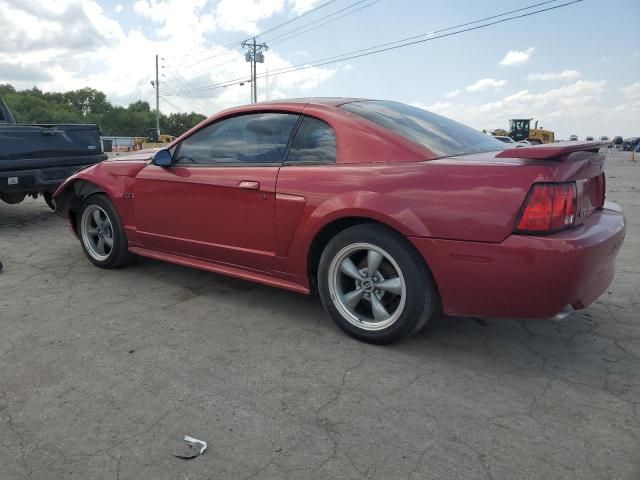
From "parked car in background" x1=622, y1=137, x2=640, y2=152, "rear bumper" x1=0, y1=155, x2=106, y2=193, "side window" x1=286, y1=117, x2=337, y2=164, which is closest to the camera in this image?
"side window" x1=286, y1=117, x2=337, y2=164

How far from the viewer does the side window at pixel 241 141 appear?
3.32 meters

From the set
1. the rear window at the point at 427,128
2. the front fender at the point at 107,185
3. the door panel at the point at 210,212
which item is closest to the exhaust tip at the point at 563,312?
the rear window at the point at 427,128

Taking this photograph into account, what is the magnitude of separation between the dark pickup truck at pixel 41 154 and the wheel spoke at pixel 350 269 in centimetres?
476

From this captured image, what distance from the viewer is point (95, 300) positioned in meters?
3.69

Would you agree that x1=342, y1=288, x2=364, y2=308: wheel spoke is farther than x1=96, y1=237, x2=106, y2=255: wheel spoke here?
No

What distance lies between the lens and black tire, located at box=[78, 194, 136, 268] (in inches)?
168

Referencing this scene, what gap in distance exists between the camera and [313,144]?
3162 mm

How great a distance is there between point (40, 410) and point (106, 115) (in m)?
114

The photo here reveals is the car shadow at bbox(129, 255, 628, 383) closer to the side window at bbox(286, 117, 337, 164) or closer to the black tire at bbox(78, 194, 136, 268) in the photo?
the black tire at bbox(78, 194, 136, 268)

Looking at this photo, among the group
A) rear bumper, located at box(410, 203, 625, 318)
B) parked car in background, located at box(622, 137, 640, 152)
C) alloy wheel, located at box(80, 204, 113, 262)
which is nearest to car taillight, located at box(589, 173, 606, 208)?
rear bumper, located at box(410, 203, 625, 318)

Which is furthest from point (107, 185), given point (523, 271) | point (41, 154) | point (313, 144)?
point (523, 271)

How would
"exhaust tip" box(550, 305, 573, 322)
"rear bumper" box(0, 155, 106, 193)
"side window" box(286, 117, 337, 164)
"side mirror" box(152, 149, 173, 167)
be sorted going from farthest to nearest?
"rear bumper" box(0, 155, 106, 193) < "side mirror" box(152, 149, 173, 167) < "side window" box(286, 117, 337, 164) < "exhaust tip" box(550, 305, 573, 322)

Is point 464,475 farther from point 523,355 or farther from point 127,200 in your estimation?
point 127,200

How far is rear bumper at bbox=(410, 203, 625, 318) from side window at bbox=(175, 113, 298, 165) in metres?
1.22
